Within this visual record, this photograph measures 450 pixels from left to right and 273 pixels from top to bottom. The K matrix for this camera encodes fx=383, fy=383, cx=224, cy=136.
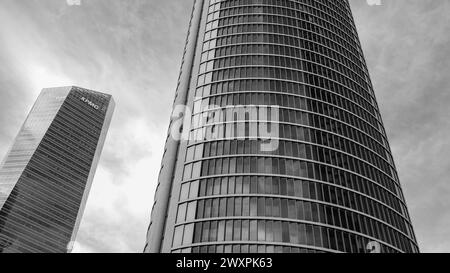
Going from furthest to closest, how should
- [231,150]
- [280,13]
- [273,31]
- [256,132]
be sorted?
[280,13]
[273,31]
[256,132]
[231,150]

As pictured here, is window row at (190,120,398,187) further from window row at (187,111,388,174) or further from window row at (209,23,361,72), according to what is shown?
window row at (209,23,361,72)

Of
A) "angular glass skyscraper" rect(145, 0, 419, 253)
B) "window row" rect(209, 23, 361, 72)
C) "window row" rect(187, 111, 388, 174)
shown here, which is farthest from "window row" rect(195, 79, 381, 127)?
"window row" rect(209, 23, 361, 72)

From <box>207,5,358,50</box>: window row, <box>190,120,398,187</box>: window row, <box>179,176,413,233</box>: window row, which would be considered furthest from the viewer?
<box>207,5,358,50</box>: window row

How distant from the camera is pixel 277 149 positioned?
2482 inches

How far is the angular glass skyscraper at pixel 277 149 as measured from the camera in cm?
5544

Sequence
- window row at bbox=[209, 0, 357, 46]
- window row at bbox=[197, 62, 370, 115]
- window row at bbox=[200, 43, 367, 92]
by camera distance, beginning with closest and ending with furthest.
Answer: window row at bbox=[197, 62, 370, 115]
window row at bbox=[200, 43, 367, 92]
window row at bbox=[209, 0, 357, 46]

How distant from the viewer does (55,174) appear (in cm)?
19888

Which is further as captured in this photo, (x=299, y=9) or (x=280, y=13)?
(x=299, y=9)

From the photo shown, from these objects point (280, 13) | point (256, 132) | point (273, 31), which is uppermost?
point (280, 13)

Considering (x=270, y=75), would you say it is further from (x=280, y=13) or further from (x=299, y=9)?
(x=299, y=9)

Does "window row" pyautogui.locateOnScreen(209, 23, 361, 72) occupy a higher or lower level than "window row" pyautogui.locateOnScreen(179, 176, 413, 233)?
higher

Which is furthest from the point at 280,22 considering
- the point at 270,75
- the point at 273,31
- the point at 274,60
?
the point at 270,75

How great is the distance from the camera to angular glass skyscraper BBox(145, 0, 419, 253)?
55438 millimetres

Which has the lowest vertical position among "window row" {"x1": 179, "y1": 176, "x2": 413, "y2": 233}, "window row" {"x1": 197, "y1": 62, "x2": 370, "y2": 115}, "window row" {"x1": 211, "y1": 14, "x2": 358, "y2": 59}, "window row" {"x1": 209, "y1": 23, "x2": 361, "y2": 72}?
"window row" {"x1": 179, "y1": 176, "x2": 413, "y2": 233}
